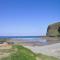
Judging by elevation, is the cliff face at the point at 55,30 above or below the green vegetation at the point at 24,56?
above

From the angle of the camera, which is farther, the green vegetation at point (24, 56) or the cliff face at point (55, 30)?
the cliff face at point (55, 30)

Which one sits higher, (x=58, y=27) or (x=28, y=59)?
(x=58, y=27)

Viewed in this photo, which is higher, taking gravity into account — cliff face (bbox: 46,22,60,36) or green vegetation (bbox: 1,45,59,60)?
cliff face (bbox: 46,22,60,36)

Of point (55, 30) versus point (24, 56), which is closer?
point (24, 56)

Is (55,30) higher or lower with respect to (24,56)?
higher

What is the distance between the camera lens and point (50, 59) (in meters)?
15.9

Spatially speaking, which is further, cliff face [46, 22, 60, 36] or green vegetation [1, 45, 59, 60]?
cliff face [46, 22, 60, 36]

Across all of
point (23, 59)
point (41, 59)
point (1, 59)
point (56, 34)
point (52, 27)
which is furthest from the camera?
point (52, 27)

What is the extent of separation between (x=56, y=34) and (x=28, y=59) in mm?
95635

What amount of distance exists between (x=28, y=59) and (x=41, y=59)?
2.79 metres

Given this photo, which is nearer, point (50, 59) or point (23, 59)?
point (23, 59)

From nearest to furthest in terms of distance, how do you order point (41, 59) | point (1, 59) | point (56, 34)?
1. point (1, 59)
2. point (41, 59)
3. point (56, 34)

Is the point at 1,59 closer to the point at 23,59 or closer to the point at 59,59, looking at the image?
the point at 23,59

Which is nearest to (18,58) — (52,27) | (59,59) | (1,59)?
(1,59)
